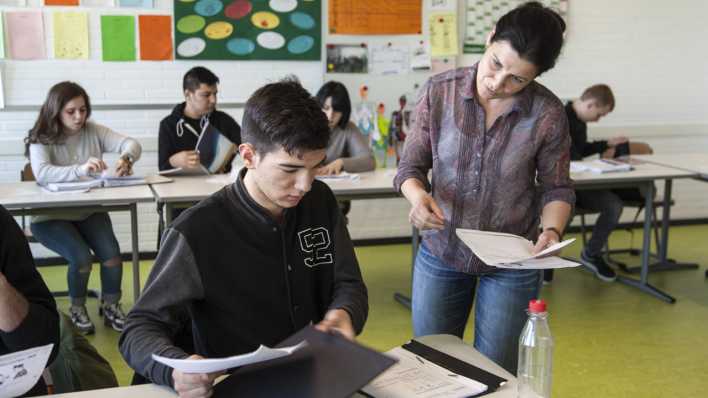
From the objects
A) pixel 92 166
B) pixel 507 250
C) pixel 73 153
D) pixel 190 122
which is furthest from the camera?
pixel 190 122

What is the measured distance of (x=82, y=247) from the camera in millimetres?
3537

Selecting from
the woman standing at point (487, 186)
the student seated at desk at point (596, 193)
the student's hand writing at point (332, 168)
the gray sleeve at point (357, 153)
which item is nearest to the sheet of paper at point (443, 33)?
the student seated at desk at point (596, 193)

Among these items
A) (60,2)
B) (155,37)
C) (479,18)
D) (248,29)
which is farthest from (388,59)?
(60,2)

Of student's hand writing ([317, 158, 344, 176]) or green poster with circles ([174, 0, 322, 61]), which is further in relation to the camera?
green poster with circles ([174, 0, 322, 61])

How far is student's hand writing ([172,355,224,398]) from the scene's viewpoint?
49.2 inches

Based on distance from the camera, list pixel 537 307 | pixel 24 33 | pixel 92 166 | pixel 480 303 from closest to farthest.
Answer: pixel 537 307 → pixel 480 303 → pixel 92 166 → pixel 24 33

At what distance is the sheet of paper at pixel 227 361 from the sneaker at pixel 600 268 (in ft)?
12.1

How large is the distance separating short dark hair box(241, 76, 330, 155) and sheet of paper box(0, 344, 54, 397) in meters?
0.58

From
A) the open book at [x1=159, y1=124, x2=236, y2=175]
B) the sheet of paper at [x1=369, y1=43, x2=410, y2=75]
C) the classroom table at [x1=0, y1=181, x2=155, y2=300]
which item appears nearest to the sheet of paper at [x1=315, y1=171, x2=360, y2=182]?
the open book at [x1=159, y1=124, x2=236, y2=175]

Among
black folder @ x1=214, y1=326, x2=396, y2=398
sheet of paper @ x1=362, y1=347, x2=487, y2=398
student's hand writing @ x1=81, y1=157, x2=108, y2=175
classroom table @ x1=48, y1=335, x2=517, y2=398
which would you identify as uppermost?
student's hand writing @ x1=81, y1=157, x2=108, y2=175

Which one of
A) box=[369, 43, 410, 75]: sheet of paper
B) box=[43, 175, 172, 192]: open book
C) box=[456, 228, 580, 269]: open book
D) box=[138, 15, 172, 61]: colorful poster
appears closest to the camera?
box=[456, 228, 580, 269]: open book

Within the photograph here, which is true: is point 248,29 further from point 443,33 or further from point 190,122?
point 443,33

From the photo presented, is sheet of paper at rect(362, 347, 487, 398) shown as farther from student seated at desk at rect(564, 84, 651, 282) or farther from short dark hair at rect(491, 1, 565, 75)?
student seated at desk at rect(564, 84, 651, 282)

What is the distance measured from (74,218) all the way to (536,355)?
8.90 feet
